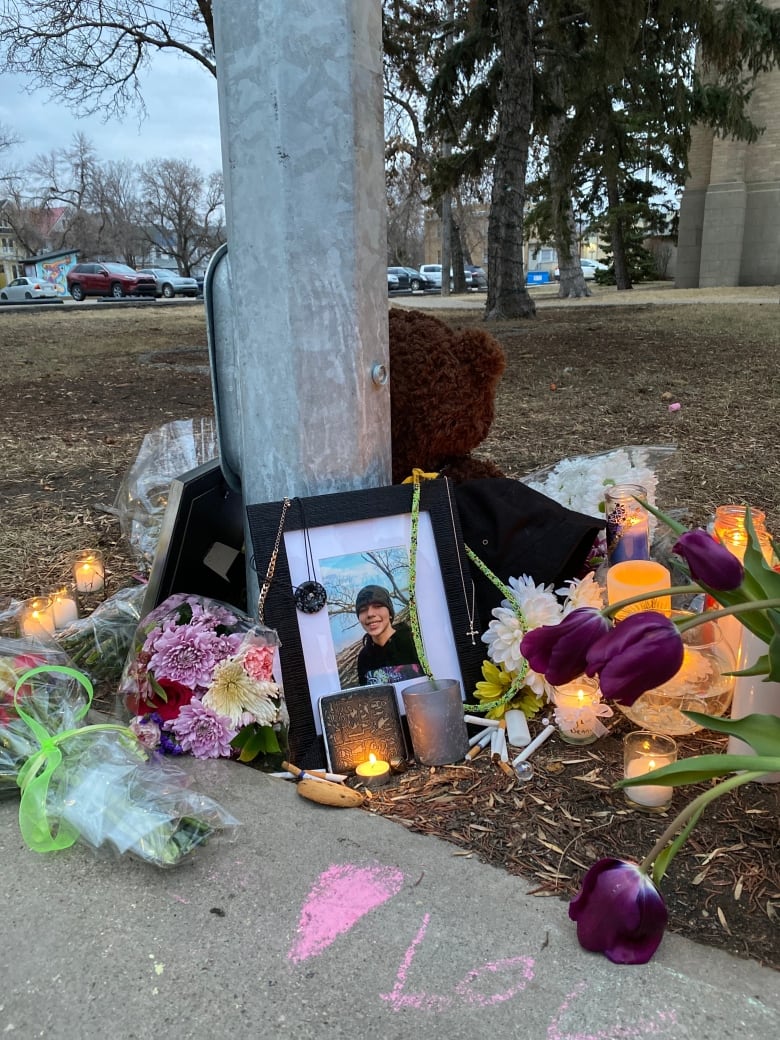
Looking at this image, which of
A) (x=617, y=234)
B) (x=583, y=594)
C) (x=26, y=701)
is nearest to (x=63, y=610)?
(x=26, y=701)

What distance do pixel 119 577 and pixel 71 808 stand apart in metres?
1.63

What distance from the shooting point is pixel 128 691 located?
2045 millimetres

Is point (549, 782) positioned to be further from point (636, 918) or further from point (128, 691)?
point (128, 691)

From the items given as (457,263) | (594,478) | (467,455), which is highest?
(457,263)

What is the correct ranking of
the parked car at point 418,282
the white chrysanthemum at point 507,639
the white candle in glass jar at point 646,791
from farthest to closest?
the parked car at point 418,282
the white chrysanthemum at point 507,639
the white candle in glass jar at point 646,791

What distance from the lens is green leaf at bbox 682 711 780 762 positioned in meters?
1.41

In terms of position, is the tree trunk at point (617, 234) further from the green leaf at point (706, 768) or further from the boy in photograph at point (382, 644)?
the green leaf at point (706, 768)

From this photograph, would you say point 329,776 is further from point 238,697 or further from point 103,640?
point 103,640

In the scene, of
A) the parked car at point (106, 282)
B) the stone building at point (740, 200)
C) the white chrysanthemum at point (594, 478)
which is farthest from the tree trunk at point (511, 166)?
the parked car at point (106, 282)

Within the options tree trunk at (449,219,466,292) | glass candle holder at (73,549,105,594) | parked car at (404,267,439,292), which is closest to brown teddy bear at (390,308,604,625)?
glass candle holder at (73,549,105,594)

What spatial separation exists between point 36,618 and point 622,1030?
2.01 meters

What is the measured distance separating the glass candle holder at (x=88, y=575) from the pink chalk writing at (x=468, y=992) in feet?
6.78

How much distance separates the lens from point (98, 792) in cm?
166

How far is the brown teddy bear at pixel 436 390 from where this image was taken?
2.48m
